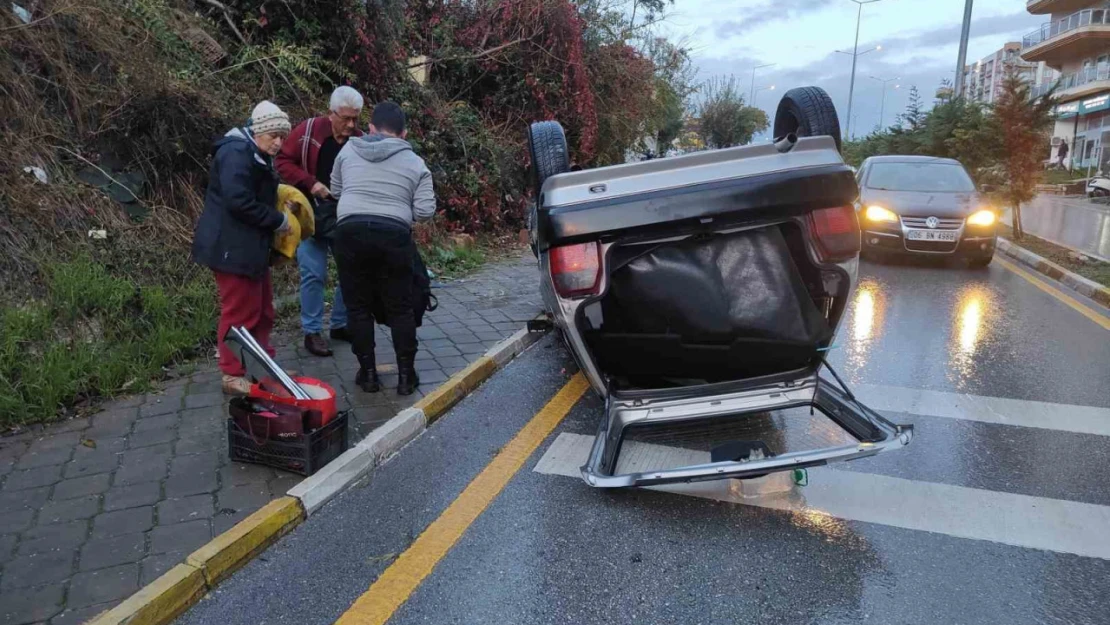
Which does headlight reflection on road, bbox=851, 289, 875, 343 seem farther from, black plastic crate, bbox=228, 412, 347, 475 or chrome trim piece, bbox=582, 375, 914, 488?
black plastic crate, bbox=228, 412, 347, 475

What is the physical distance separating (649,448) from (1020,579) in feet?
5.84

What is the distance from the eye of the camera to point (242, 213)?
14.1 ft

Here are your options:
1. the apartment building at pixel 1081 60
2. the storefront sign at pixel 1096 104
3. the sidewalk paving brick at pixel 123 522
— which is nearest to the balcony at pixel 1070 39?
the apartment building at pixel 1081 60

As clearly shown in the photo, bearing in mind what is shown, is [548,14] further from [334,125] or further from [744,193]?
[744,193]

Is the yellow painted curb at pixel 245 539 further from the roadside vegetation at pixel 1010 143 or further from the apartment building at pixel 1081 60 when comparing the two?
the apartment building at pixel 1081 60

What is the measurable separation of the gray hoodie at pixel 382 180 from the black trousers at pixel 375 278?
10 cm

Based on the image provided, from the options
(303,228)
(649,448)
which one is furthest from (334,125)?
(649,448)

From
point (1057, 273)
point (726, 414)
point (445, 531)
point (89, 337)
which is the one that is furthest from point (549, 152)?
point (1057, 273)

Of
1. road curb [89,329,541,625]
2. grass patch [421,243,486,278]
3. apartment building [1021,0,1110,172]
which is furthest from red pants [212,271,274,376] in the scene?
apartment building [1021,0,1110,172]

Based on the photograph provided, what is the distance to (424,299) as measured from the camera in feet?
16.3

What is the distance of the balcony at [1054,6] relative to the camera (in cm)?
4612

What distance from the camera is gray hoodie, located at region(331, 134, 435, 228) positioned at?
4477mm

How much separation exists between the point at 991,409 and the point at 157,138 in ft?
22.6

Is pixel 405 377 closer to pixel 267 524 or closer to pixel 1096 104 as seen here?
pixel 267 524
